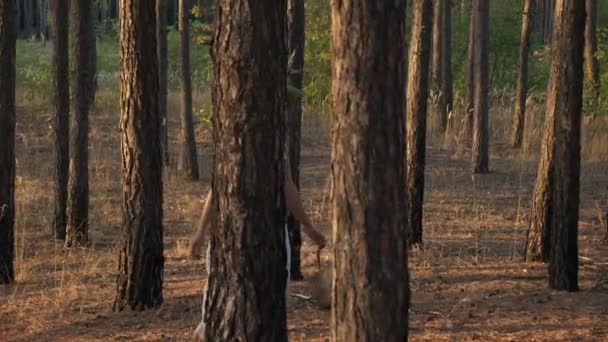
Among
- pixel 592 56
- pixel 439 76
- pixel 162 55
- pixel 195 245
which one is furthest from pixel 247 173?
pixel 439 76

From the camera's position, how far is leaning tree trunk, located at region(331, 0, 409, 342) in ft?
A: 18.4

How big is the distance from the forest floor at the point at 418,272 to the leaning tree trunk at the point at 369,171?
9.55ft

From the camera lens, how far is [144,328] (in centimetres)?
930

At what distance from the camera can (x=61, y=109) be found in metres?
14.2

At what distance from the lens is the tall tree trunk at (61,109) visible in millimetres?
14008

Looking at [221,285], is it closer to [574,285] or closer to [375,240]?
[375,240]

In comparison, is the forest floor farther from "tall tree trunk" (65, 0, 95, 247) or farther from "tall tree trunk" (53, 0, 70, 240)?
"tall tree trunk" (53, 0, 70, 240)

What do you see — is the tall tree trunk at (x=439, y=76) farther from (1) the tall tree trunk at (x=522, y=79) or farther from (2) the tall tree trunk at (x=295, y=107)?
(2) the tall tree trunk at (x=295, y=107)

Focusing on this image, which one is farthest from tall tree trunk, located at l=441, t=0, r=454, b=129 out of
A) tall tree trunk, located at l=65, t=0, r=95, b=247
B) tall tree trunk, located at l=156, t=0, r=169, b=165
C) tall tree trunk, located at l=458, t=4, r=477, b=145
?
tall tree trunk, located at l=65, t=0, r=95, b=247

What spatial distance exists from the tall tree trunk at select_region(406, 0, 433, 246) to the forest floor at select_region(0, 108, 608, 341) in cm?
42

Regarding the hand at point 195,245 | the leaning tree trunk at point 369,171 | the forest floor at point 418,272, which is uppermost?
the leaning tree trunk at point 369,171

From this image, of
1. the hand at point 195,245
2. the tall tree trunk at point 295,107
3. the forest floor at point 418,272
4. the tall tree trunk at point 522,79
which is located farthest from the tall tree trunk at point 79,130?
the tall tree trunk at point 522,79

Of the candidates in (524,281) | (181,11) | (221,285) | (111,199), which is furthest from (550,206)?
(181,11)

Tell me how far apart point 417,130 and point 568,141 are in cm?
315
